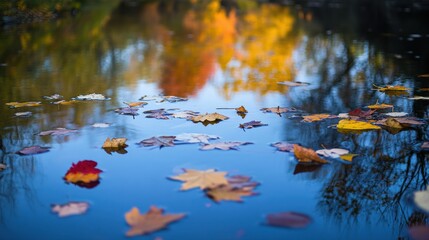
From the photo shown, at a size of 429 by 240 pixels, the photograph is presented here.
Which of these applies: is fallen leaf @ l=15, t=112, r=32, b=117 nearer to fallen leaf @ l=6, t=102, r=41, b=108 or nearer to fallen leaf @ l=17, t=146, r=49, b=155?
fallen leaf @ l=6, t=102, r=41, b=108

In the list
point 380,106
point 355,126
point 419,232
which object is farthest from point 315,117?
point 419,232

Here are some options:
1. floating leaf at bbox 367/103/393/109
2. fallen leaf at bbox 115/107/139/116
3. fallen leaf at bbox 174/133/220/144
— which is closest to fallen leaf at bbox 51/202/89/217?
fallen leaf at bbox 174/133/220/144

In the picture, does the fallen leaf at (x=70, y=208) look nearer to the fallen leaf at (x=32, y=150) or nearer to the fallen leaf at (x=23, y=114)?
the fallen leaf at (x=32, y=150)

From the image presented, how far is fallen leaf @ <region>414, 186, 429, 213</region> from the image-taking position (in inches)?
91.9

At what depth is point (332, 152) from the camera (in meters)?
3.04

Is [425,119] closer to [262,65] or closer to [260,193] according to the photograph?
[260,193]

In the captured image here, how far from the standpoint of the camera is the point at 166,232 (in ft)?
6.86

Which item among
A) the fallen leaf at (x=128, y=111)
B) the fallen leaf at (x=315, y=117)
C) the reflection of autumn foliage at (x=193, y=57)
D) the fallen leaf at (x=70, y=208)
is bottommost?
the fallen leaf at (x=70, y=208)

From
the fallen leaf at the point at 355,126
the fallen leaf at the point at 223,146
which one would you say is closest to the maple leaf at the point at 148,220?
the fallen leaf at the point at 223,146

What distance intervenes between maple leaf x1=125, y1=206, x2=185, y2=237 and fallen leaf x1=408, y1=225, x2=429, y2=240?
0.94m

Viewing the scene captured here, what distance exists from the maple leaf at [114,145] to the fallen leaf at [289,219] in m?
1.28

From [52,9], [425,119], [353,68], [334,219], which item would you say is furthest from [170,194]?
[52,9]

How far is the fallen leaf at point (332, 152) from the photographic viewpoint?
2998 millimetres

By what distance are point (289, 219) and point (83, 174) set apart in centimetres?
114
